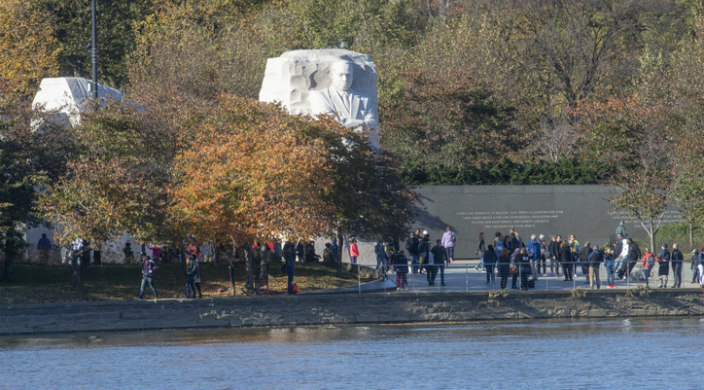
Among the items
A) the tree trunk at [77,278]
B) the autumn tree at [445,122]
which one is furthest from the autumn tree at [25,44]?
the tree trunk at [77,278]

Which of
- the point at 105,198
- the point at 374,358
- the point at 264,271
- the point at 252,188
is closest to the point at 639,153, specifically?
the point at 264,271

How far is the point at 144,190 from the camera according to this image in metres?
31.5

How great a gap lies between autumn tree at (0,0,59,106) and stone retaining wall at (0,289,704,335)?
27365mm

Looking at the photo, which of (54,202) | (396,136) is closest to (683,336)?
(54,202)

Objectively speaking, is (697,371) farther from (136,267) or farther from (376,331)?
(136,267)

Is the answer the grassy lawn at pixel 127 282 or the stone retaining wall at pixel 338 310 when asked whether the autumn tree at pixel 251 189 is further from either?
the stone retaining wall at pixel 338 310

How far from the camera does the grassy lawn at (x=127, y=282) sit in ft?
102

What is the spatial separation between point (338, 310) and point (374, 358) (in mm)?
6686

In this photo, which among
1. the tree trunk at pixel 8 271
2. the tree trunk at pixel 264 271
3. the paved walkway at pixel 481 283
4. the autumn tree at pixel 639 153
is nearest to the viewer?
the paved walkway at pixel 481 283

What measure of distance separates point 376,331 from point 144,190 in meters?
8.24

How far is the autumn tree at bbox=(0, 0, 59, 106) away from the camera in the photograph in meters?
55.6

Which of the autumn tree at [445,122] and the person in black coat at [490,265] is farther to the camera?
the autumn tree at [445,122]

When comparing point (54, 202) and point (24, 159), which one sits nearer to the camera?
point (54, 202)

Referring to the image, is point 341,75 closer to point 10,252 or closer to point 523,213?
point 523,213
